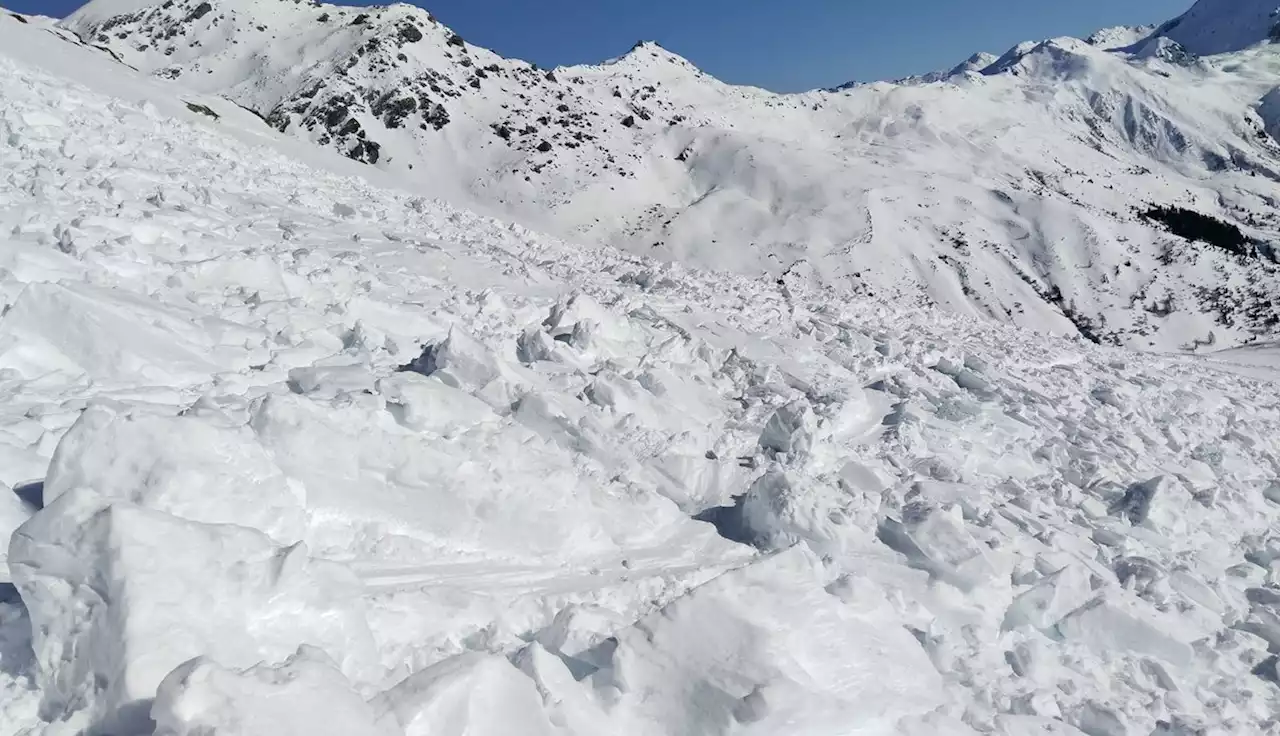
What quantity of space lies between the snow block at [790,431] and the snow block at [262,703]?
6266 millimetres

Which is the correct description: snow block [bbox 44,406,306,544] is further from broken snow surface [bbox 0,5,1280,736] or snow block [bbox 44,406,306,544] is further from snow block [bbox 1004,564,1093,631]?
snow block [bbox 1004,564,1093,631]

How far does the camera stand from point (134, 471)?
4602 mm

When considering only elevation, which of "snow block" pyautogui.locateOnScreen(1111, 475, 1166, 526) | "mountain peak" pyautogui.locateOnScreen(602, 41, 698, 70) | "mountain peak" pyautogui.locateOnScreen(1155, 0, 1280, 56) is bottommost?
"snow block" pyautogui.locateOnScreen(1111, 475, 1166, 526)

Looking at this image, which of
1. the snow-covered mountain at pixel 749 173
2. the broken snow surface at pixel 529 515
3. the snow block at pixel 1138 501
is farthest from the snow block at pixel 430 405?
the snow-covered mountain at pixel 749 173

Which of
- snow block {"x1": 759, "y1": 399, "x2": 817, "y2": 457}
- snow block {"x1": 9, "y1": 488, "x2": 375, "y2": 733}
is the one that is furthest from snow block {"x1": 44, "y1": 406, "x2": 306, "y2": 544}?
snow block {"x1": 759, "y1": 399, "x2": 817, "y2": 457}

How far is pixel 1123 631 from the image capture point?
6.65 metres

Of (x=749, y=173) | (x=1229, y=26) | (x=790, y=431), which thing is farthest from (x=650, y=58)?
(x=1229, y=26)

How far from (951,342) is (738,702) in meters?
13.7

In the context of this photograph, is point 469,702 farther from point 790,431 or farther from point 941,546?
point 790,431

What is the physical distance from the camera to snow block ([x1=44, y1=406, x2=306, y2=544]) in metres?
4.57

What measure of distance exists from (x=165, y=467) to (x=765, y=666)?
378 centimetres

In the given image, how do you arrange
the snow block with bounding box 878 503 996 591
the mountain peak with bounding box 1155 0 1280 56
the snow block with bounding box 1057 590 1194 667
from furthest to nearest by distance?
the mountain peak with bounding box 1155 0 1280 56 < the snow block with bounding box 878 503 996 591 < the snow block with bounding box 1057 590 1194 667

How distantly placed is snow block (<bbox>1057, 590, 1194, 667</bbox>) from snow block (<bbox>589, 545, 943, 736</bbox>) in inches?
78.0

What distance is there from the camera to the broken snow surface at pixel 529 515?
394cm
